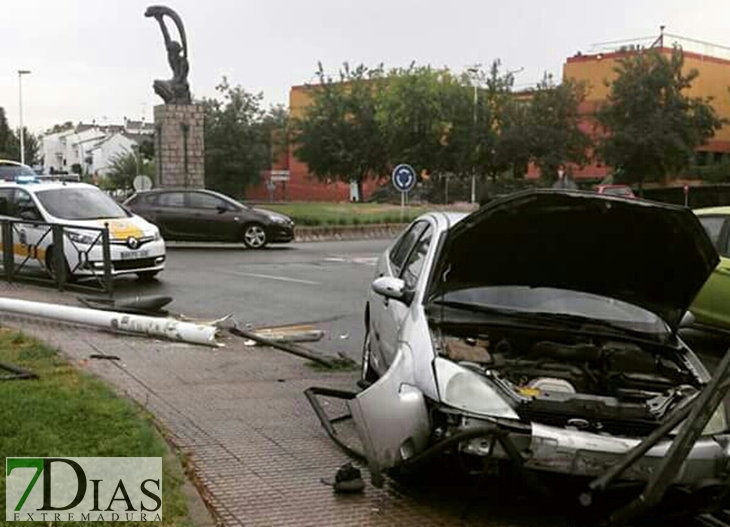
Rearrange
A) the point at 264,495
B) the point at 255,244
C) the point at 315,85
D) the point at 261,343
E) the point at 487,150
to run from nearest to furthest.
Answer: the point at 264,495 → the point at 261,343 → the point at 255,244 → the point at 487,150 → the point at 315,85

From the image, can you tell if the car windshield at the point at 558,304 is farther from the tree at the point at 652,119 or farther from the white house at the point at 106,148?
the white house at the point at 106,148

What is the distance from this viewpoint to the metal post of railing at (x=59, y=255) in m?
13.1

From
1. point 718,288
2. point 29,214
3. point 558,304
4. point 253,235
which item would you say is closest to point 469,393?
point 558,304

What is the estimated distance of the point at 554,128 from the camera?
49.0 metres

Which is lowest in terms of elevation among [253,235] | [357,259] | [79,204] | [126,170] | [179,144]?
[357,259]

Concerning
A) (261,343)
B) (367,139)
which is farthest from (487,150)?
(261,343)

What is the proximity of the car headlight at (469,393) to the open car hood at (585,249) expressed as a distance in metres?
1.02

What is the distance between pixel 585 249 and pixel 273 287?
9896 mm

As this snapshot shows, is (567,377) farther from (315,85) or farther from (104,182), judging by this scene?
(104,182)

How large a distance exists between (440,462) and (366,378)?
2.96m

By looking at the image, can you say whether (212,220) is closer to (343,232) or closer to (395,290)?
(343,232)

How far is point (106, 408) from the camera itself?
618cm

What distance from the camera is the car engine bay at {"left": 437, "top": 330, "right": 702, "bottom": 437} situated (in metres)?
4.62

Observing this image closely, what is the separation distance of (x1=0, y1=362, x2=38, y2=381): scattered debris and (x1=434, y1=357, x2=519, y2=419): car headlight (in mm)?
3804
